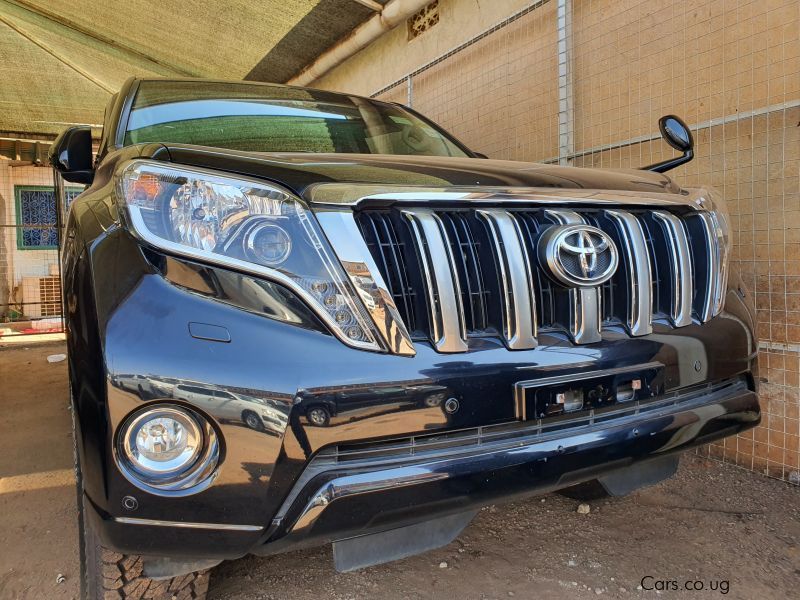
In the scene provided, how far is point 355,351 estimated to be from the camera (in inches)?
46.7

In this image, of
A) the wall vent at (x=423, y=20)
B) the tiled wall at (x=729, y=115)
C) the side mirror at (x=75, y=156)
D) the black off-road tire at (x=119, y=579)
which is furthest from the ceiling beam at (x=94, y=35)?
the black off-road tire at (x=119, y=579)

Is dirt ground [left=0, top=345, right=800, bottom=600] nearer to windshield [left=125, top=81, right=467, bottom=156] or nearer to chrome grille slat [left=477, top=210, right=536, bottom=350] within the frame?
chrome grille slat [left=477, top=210, right=536, bottom=350]

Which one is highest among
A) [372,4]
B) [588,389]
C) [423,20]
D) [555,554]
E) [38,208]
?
[372,4]

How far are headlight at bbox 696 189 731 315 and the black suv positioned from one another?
72 mm

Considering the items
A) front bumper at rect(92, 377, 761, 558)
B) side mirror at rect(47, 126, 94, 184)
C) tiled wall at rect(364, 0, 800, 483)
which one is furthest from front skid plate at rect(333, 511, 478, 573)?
tiled wall at rect(364, 0, 800, 483)

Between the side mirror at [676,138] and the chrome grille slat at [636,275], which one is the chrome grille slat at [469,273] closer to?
the chrome grille slat at [636,275]

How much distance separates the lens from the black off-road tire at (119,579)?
1392 mm

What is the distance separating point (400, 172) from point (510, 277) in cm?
40

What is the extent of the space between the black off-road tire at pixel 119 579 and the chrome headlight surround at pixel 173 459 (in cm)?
32

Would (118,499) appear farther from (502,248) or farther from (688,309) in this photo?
(688,309)

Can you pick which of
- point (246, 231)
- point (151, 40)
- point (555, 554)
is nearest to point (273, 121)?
point (246, 231)

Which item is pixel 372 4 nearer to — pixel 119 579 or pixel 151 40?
pixel 151 40

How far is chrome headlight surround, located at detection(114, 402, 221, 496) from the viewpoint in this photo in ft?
3.58

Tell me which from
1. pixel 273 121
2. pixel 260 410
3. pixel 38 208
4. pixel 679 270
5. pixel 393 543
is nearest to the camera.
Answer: pixel 260 410
